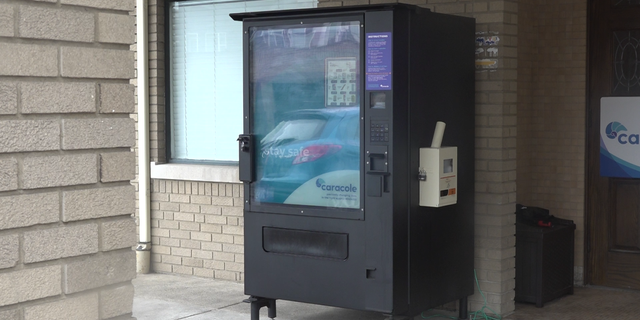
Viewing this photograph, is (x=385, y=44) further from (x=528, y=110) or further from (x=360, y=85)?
(x=528, y=110)

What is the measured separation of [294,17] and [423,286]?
202 centimetres

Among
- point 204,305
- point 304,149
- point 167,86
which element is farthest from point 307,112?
point 167,86

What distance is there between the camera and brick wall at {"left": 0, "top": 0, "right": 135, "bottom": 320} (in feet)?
7.59

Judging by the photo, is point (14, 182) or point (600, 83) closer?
point (14, 182)

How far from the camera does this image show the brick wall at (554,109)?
709 cm

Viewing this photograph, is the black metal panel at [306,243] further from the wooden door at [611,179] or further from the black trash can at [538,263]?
the wooden door at [611,179]

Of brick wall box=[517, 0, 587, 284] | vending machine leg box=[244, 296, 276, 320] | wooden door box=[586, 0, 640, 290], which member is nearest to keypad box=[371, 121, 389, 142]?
vending machine leg box=[244, 296, 276, 320]

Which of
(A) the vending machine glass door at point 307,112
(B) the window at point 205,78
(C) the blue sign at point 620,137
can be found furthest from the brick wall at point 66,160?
(C) the blue sign at point 620,137

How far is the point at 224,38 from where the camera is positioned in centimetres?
780

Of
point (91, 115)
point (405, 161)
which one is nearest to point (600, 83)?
point (405, 161)

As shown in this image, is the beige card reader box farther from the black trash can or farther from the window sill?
the window sill

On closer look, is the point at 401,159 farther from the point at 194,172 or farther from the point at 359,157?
the point at 194,172

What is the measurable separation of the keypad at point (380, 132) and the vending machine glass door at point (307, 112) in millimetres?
132

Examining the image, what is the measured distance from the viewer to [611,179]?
23.1 feet
